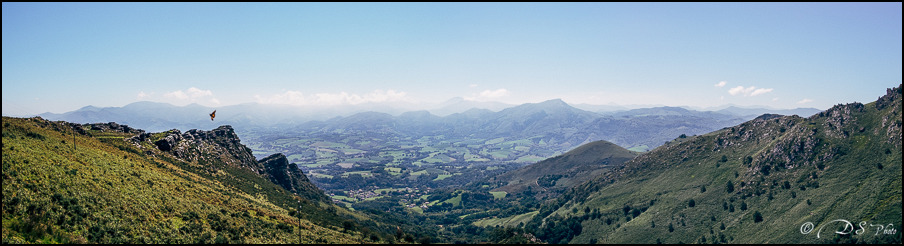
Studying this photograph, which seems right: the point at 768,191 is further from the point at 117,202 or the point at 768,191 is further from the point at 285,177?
the point at 285,177

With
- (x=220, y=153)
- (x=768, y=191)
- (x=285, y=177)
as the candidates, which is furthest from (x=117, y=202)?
(x=768, y=191)

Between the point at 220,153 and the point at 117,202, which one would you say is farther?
the point at 220,153

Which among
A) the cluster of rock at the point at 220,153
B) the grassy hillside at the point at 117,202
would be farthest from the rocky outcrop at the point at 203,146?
the grassy hillside at the point at 117,202

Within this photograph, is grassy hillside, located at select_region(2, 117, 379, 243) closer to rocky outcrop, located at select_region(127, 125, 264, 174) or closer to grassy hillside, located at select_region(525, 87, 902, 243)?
rocky outcrop, located at select_region(127, 125, 264, 174)

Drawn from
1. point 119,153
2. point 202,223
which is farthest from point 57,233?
point 119,153

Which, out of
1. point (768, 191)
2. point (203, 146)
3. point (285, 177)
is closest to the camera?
point (768, 191)

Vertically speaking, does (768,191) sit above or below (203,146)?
below

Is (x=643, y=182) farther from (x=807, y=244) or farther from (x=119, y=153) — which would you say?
(x=119, y=153)
